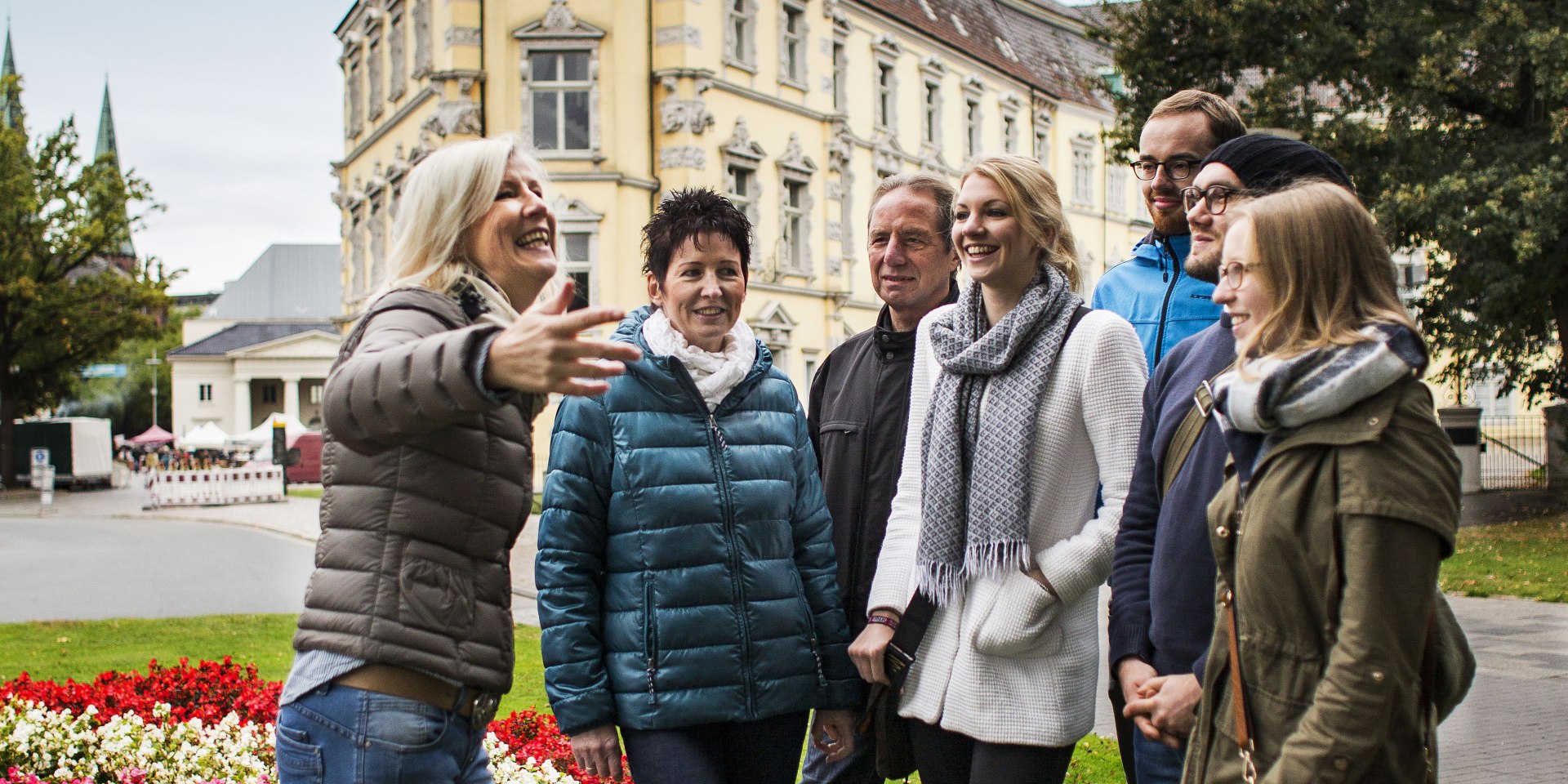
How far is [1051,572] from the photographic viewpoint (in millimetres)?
3314

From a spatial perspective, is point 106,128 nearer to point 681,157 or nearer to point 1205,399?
point 681,157

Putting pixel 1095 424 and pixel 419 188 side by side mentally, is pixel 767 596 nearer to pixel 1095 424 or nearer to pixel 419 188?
pixel 1095 424

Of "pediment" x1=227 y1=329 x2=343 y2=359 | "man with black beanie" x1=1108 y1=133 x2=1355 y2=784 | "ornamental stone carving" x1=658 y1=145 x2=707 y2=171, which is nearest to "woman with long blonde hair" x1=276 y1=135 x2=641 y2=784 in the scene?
"man with black beanie" x1=1108 y1=133 x2=1355 y2=784

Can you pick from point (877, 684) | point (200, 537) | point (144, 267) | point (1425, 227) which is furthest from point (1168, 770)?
point (144, 267)

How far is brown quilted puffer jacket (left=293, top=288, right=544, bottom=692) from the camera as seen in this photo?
2441mm

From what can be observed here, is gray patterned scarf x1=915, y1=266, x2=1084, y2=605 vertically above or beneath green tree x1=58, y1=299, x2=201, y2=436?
beneath

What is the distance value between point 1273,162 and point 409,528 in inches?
84.7

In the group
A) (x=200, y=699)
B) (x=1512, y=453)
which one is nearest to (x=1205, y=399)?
(x=200, y=699)

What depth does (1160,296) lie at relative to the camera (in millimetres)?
3871

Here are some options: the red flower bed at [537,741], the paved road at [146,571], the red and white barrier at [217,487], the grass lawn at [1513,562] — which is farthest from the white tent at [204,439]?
the red flower bed at [537,741]

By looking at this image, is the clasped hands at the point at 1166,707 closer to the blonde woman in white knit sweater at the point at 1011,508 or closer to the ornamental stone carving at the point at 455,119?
the blonde woman in white knit sweater at the point at 1011,508

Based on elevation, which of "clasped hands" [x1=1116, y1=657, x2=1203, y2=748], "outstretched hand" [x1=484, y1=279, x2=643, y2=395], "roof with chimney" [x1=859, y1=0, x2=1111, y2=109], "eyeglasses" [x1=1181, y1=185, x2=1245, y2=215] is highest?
"roof with chimney" [x1=859, y1=0, x2=1111, y2=109]

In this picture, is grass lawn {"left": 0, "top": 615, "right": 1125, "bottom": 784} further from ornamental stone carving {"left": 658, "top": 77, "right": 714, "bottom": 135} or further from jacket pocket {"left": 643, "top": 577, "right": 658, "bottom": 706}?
ornamental stone carving {"left": 658, "top": 77, "right": 714, "bottom": 135}

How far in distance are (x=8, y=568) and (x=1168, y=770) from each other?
18.7m
